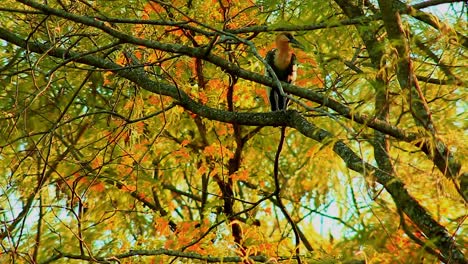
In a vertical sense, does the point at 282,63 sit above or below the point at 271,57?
below

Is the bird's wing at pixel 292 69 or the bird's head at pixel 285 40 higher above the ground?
the bird's head at pixel 285 40

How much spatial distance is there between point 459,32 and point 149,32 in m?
2.31

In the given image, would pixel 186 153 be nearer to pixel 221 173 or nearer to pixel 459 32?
pixel 221 173

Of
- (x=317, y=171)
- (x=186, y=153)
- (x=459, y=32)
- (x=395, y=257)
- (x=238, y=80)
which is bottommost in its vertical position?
(x=395, y=257)

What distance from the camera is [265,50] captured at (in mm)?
6848

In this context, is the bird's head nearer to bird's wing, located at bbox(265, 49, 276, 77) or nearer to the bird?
the bird

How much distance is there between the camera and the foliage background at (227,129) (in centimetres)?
305

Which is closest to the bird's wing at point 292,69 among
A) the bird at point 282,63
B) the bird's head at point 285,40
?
the bird at point 282,63

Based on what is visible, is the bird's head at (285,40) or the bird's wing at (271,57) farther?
the bird's wing at (271,57)

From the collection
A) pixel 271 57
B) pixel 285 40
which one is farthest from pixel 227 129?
pixel 285 40

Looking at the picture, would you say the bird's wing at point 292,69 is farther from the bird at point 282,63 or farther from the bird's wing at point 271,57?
the bird's wing at point 271,57

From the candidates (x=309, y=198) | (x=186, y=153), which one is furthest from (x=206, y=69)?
(x=309, y=198)

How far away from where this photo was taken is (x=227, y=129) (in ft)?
24.3

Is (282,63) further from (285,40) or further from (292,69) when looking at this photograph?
(285,40)
